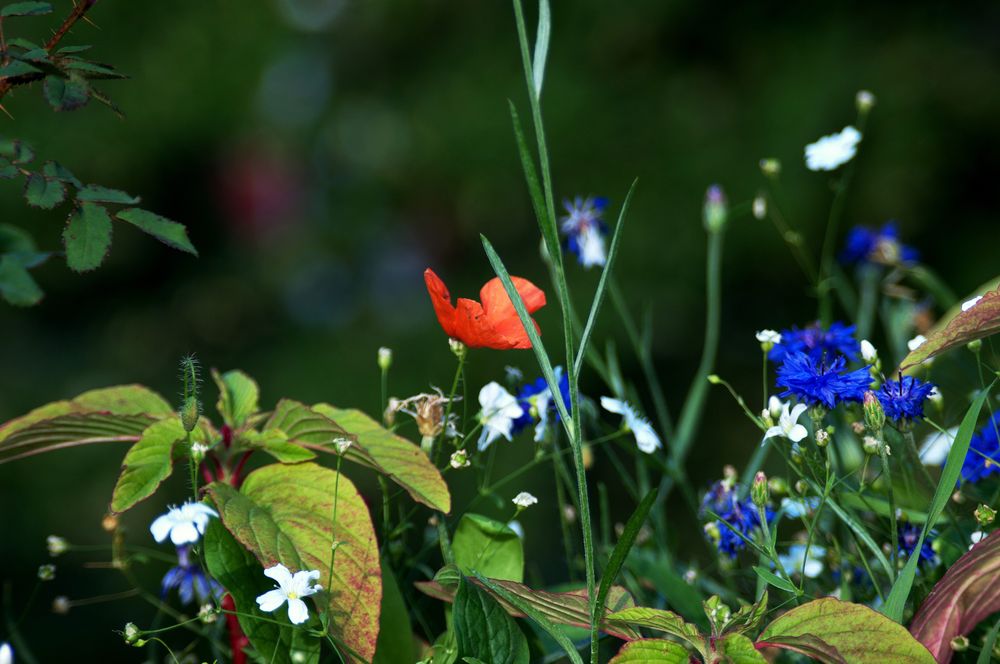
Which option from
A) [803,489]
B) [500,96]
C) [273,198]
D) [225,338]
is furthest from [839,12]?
[803,489]

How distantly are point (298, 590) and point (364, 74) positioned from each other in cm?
244

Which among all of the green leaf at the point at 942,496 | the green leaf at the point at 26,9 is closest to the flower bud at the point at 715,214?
the green leaf at the point at 942,496

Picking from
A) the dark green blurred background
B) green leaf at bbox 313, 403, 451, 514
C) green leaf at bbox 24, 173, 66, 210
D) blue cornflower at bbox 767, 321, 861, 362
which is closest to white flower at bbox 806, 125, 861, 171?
blue cornflower at bbox 767, 321, 861, 362

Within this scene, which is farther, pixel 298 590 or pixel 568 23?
pixel 568 23

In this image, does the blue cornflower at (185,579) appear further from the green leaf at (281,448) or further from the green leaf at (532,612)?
the green leaf at (532,612)

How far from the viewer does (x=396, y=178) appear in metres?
2.62

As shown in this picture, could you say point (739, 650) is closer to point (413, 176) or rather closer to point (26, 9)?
point (26, 9)

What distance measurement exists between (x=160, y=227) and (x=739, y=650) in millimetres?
323

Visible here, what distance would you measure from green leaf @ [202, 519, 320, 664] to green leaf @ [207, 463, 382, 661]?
2 centimetres

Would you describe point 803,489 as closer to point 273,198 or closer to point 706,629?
point 706,629

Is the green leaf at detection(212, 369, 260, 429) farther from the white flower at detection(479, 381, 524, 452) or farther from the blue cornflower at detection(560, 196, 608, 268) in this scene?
the blue cornflower at detection(560, 196, 608, 268)

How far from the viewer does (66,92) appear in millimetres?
486

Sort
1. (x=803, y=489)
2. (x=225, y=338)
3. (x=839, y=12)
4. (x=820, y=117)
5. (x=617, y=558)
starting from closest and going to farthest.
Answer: (x=617, y=558) → (x=803, y=489) → (x=820, y=117) → (x=839, y=12) → (x=225, y=338)

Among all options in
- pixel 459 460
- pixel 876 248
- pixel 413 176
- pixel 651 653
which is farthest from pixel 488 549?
pixel 413 176
